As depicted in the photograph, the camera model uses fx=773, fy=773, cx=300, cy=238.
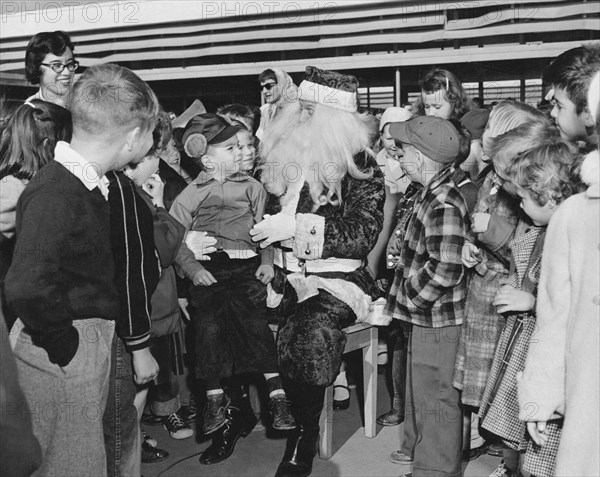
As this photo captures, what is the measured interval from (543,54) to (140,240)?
15.9ft

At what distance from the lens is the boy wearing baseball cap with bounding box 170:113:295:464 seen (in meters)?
3.96

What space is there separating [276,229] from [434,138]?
85 centimetres

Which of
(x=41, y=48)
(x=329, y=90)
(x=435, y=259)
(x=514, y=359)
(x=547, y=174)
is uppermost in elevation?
(x=41, y=48)

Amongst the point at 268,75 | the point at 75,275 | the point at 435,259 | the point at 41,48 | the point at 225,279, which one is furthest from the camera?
the point at 268,75

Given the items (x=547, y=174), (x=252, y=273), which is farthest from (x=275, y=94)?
(x=547, y=174)

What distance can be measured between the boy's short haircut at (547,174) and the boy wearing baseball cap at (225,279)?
63.8 inches

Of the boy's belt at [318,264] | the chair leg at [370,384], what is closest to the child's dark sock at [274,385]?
the chair leg at [370,384]

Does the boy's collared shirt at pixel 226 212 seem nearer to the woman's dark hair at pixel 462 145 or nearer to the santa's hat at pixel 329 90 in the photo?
the santa's hat at pixel 329 90

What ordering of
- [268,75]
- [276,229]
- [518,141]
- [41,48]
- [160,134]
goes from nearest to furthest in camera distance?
[518,141]
[276,229]
[160,134]
[41,48]
[268,75]

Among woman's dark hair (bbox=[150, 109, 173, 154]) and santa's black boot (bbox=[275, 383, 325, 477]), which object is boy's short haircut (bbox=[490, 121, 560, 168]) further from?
woman's dark hair (bbox=[150, 109, 173, 154])

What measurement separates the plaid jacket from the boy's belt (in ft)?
1.16

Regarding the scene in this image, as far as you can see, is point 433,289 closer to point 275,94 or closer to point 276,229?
point 276,229

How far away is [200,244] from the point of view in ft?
13.4

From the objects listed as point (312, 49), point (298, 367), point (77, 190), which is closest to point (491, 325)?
point (298, 367)
